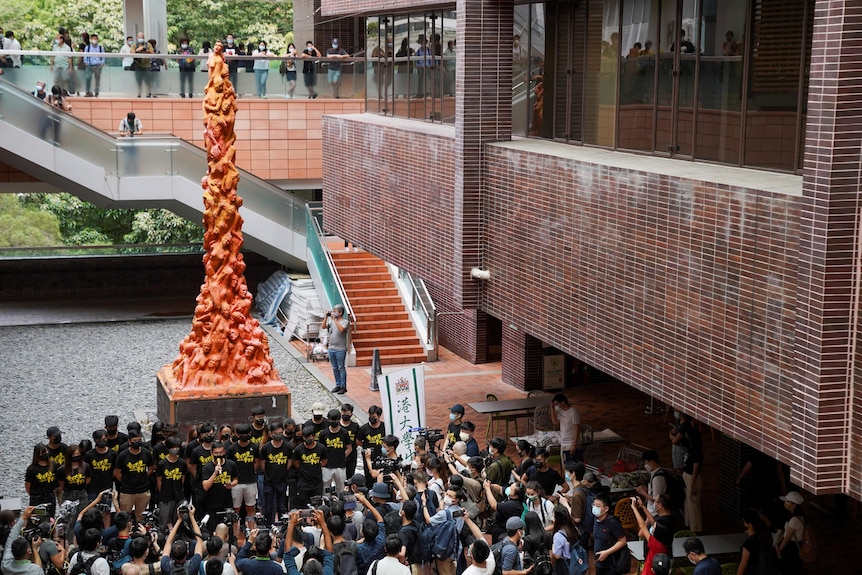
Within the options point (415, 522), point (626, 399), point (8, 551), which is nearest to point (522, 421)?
point (626, 399)

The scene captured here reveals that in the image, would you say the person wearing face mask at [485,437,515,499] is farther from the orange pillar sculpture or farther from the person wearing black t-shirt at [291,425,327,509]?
the orange pillar sculpture

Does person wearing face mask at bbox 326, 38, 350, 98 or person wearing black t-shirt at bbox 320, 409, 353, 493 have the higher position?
person wearing face mask at bbox 326, 38, 350, 98

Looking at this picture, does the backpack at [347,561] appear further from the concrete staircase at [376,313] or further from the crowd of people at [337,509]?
the concrete staircase at [376,313]

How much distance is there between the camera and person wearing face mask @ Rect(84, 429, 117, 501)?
1375cm

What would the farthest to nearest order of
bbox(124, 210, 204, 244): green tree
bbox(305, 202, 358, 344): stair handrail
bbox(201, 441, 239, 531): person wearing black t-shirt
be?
bbox(124, 210, 204, 244): green tree, bbox(305, 202, 358, 344): stair handrail, bbox(201, 441, 239, 531): person wearing black t-shirt

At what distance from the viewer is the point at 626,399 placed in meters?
21.8

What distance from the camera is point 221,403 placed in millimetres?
18516

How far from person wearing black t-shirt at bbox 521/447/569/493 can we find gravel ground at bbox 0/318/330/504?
7.49m

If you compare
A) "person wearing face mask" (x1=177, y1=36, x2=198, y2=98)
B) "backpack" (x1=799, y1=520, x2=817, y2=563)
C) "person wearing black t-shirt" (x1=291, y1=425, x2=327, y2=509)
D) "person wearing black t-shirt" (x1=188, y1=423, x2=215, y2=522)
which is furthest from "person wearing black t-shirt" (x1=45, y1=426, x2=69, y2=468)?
"person wearing face mask" (x1=177, y1=36, x2=198, y2=98)

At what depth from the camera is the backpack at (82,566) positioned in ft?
33.4

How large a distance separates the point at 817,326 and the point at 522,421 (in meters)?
11.3

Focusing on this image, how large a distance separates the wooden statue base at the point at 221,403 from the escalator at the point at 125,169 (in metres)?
9.08

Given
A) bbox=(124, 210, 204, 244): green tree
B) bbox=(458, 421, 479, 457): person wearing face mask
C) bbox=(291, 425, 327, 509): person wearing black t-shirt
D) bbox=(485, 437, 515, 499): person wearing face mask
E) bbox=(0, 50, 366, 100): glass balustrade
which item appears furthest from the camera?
bbox=(124, 210, 204, 244): green tree

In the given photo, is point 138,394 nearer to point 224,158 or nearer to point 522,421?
point 224,158
